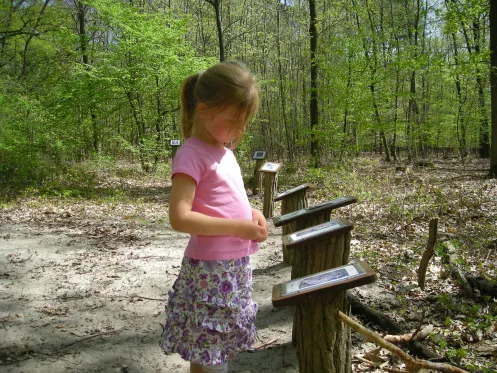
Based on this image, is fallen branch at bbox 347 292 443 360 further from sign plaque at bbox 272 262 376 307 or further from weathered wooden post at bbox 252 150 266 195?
weathered wooden post at bbox 252 150 266 195

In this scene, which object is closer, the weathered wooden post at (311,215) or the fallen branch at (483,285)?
the weathered wooden post at (311,215)

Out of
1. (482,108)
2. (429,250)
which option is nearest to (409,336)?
(429,250)

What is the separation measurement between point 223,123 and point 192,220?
44cm

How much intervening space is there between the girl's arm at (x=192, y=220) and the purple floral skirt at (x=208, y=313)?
200mm

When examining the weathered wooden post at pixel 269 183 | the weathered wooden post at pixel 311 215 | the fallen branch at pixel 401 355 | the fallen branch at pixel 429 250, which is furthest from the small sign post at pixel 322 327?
the weathered wooden post at pixel 269 183

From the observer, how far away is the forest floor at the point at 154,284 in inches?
120

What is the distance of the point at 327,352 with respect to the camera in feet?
7.28

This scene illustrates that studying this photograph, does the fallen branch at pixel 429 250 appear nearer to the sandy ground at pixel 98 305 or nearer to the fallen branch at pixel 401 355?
the sandy ground at pixel 98 305

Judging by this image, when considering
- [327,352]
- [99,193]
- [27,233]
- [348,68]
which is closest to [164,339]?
[327,352]

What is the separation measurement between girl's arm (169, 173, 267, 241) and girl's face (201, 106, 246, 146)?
0.24 meters

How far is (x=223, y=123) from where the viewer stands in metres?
1.74

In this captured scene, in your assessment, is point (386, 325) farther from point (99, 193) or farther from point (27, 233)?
point (99, 193)

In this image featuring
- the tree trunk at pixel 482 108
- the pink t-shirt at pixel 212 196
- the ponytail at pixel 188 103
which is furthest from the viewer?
the tree trunk at pixel 482 108

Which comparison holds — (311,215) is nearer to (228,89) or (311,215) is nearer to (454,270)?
(228,89)
